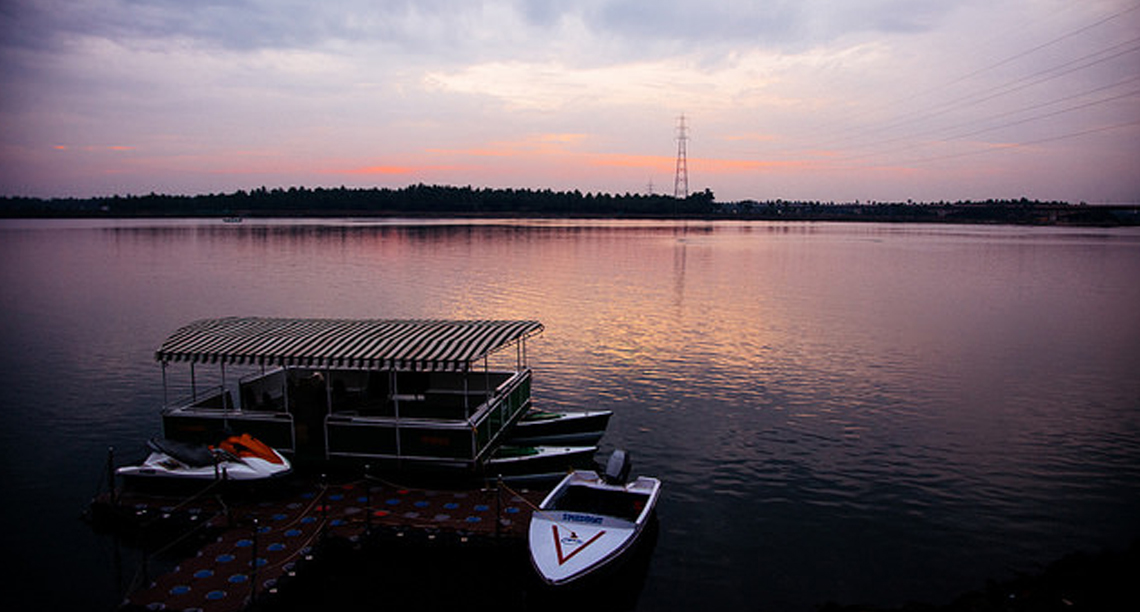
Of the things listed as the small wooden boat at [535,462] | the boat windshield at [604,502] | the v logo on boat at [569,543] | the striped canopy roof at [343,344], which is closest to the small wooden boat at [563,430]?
the small wooden boat at [535,462]

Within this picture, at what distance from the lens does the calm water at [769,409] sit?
17000 millimetres

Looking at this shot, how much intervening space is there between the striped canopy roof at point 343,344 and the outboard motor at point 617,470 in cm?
412

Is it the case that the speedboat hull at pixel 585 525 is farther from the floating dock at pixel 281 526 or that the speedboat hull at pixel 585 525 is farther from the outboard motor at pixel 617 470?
the floating dock at pixel 281 526

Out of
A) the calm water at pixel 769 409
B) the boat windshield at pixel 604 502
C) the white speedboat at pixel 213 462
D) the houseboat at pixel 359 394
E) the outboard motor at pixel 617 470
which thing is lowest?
the calm water at pixel 769 409

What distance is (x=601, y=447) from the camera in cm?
2370

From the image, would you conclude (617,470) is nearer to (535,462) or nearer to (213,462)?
(535,462)

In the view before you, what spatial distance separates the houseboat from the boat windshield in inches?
97.4

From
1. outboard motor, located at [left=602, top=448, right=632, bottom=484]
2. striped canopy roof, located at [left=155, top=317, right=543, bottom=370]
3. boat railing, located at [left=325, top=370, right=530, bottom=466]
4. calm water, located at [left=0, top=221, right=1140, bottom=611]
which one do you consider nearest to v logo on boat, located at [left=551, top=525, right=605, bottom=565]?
calm water, located at [left=0, top=221, right=1140, bottom=611]

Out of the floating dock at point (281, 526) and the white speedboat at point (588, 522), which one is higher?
the white speedboat at point (588, 522)

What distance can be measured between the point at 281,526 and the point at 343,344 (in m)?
4.63

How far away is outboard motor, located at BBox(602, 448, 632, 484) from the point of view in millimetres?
18078

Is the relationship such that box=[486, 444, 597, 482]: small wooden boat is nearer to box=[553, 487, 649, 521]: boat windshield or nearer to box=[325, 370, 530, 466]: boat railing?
box=[325, 370, 530, 466]: boat railing

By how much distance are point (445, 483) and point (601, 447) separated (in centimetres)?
656

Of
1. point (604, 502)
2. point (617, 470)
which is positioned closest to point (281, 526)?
point (604, 502)
